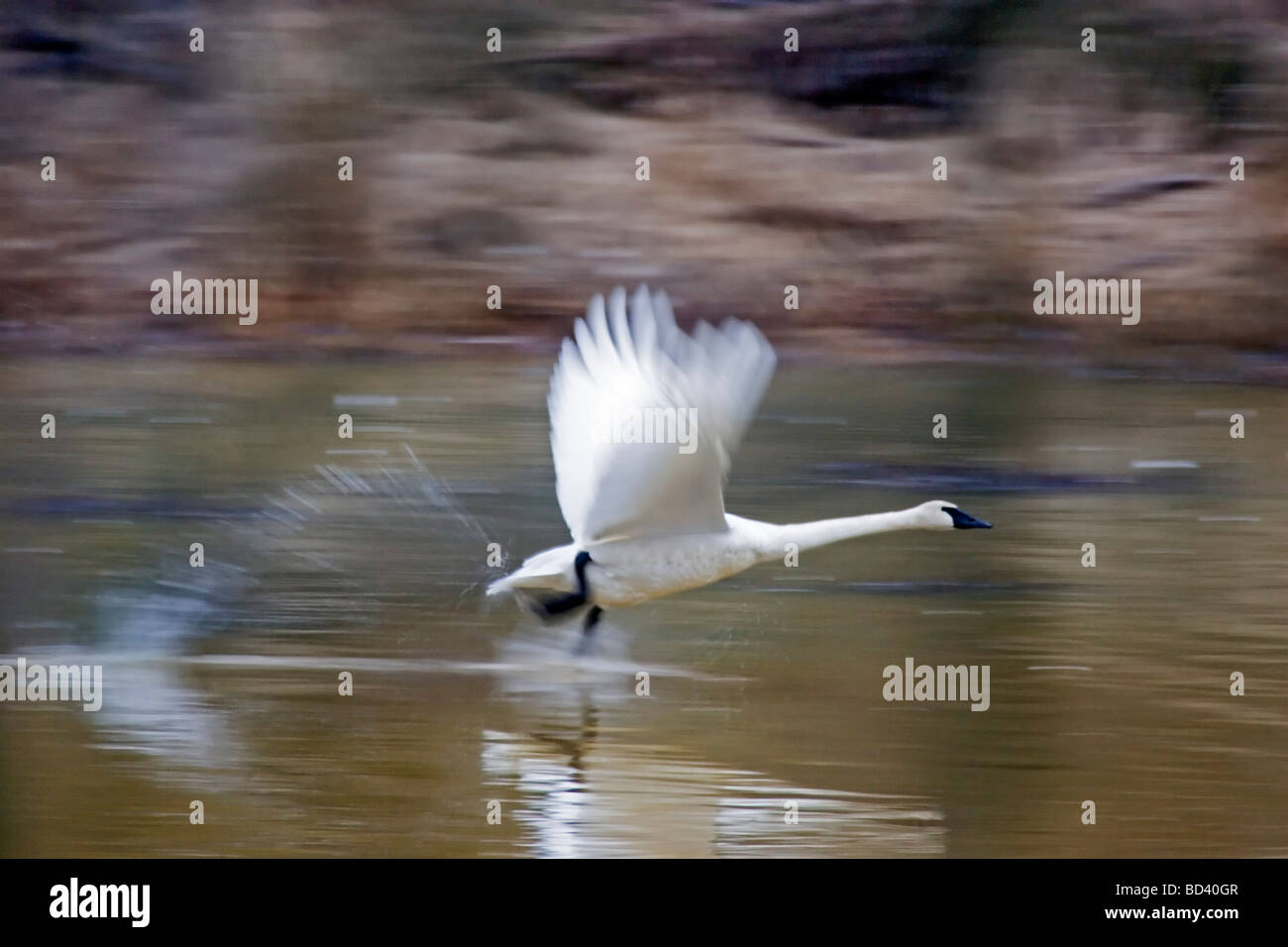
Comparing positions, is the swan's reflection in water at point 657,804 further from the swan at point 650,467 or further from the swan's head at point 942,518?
the swan's head at point 942,518

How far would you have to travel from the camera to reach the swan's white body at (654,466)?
505 centimetres

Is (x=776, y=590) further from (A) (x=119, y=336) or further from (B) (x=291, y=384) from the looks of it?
(A) (x=119, y=336)

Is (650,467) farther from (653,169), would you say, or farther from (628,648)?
(653,169)

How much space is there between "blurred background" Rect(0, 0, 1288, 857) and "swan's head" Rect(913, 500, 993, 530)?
559 millimetres

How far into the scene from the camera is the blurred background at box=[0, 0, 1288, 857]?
550 centimetres

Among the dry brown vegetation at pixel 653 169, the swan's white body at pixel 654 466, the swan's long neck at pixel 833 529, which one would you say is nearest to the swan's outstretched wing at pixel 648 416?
the swan's white body at pixel 654 466

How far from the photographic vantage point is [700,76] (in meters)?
13.4

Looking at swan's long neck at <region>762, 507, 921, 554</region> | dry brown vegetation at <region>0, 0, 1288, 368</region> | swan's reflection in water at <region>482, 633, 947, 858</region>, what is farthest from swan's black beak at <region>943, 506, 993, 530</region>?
dry brown vegetation at <region>0, 0, 1288, 368</region>

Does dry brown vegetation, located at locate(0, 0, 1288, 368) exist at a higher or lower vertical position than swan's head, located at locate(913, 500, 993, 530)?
higher

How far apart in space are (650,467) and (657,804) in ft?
3.08

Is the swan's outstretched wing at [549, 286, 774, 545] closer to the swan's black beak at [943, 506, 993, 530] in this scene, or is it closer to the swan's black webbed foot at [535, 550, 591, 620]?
the swan's black webbed foot at [535, 550, 591, 620]

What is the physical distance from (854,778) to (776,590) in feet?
5.75

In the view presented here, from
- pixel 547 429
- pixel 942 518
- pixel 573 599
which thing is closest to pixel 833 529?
pixel 942 518
